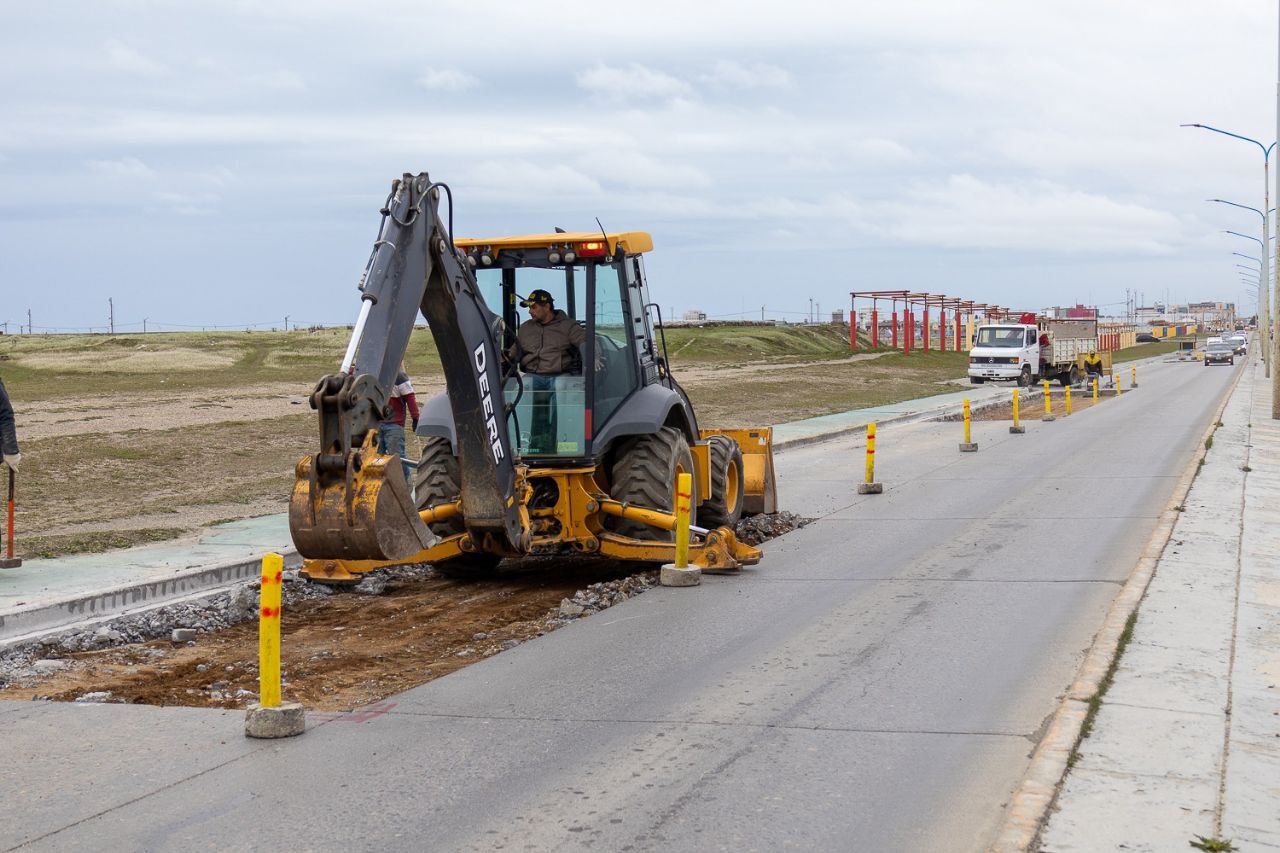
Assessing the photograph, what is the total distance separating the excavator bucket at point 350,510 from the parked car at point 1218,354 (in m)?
87.9

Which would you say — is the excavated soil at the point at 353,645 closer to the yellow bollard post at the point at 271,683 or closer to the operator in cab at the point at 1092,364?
the yellow bollard post at the point at 271,683

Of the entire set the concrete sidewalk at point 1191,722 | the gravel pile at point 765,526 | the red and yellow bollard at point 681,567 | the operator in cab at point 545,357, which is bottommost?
the gravel pile at point 765,526

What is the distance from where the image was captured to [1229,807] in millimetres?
5953

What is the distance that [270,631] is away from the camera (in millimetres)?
7188

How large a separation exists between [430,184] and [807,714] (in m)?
4.44

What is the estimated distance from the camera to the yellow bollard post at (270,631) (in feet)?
23.6

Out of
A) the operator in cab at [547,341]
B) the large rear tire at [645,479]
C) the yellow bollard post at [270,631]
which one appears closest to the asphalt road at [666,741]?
the yellow bollard post at [270,631]

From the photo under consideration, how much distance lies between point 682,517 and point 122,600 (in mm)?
4434

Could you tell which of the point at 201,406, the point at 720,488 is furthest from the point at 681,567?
the point at 201,406

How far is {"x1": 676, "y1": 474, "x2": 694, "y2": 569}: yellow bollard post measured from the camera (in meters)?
11.2

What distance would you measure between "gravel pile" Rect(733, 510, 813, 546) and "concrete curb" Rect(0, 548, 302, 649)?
180 inches

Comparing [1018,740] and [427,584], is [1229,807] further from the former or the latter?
[427,584]

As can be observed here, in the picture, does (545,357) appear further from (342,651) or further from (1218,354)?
(1218,354)

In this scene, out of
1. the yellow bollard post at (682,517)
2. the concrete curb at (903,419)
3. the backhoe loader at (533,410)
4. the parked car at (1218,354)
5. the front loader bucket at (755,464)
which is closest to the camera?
the backhoe loader at (533,410)
